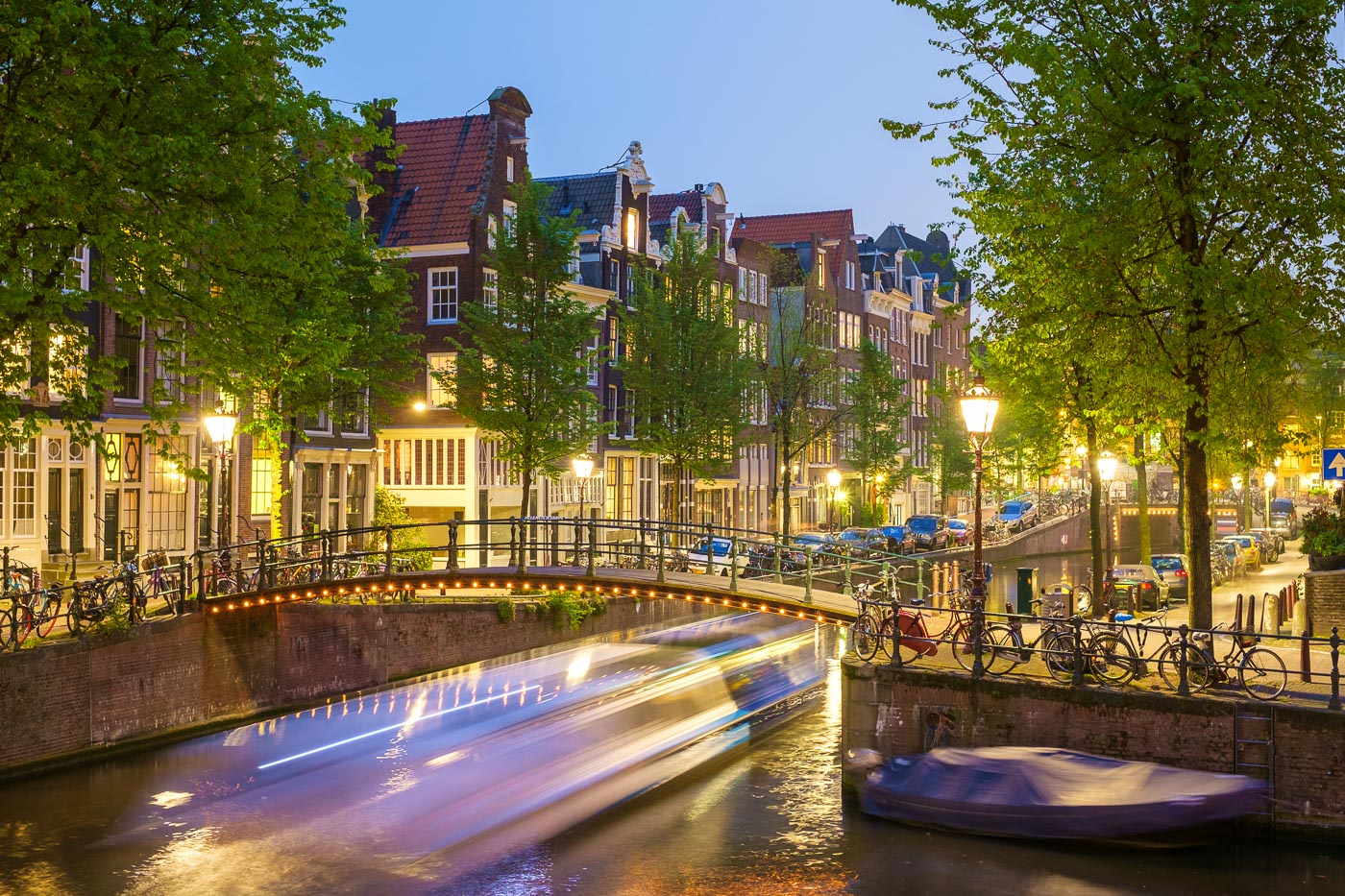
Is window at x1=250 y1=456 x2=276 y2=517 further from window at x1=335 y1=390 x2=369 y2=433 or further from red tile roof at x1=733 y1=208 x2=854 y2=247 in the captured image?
red tile roof at x1=733 y1=208 x2=854 y2=247

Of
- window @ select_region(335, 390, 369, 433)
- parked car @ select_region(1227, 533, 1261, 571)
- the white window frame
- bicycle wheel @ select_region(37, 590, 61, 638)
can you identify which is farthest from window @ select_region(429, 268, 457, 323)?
parked car @ select_region(1227, 533, 1261, 571)

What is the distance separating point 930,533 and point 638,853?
44625 mm

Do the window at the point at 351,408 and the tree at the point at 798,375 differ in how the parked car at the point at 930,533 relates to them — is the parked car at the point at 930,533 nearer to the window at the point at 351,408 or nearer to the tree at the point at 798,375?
the tree at the point at 798,375

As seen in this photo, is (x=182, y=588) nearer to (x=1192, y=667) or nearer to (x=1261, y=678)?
(x=1192, y=667)

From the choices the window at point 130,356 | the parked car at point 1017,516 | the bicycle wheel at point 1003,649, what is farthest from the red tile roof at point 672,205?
the bicycle wheel at point 1003,649

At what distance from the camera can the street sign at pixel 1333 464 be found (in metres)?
23.3

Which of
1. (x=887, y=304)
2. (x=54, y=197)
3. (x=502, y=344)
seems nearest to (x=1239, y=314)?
(x=54, y=197)

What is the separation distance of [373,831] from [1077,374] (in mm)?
16427

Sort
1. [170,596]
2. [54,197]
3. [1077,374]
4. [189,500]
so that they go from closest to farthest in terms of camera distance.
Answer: [54,197] → [170,596] → [1077,374] → [189,500]

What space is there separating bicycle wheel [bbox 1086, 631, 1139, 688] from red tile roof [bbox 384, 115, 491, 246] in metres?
29.3

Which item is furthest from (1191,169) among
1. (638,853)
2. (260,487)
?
(260,487)

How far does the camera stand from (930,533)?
6216cm

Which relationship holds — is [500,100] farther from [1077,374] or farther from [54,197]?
[54,197]

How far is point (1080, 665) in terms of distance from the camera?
19.1 metres
